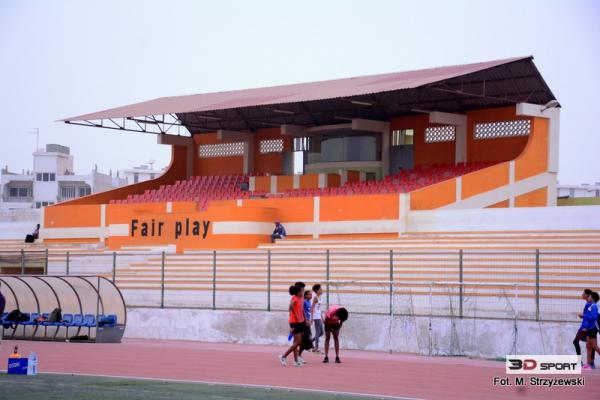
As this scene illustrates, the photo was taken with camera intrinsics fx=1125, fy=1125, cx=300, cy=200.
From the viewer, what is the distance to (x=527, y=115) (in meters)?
40.1

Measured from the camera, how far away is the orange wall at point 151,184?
172ft

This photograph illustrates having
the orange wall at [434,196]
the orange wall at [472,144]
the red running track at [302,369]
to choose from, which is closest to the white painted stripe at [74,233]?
the orange wall at [472,144]

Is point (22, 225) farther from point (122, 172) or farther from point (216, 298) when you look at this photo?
point (122, 172)

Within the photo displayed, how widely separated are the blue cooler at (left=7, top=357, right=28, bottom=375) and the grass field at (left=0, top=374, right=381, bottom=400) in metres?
0.35

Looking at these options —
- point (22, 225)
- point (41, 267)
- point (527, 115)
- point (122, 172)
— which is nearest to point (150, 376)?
point (41, 267)

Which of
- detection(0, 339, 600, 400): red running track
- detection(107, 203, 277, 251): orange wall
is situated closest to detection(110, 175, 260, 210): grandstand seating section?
detection(107, 203, 277, 251): orange wall

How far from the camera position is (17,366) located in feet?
61.4

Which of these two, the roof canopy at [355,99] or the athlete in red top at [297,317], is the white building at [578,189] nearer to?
the roof canopy at [355,99]

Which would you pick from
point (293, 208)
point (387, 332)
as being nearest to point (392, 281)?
point (387, 332)

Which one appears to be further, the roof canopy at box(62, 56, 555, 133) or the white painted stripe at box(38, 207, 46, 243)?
the white painted stripe at box(38, 207, 46, 243)

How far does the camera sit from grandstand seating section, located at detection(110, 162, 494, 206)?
1608 inches

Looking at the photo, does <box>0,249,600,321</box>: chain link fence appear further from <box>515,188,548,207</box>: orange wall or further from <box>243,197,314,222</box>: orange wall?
<box>515,188,548,207</box>: orange wall

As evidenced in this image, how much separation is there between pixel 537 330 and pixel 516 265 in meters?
2.40

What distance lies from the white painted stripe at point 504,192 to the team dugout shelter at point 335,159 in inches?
2.0
